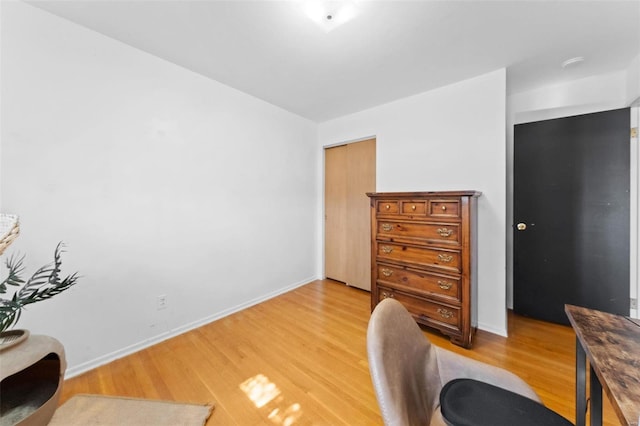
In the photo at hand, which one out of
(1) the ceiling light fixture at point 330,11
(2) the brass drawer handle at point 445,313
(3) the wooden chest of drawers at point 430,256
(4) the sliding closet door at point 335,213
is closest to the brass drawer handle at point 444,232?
(3) the wooden chest of drawers at point 430,256

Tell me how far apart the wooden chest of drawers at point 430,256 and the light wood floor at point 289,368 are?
11.4 inches

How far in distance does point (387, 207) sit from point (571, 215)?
5.62 ft

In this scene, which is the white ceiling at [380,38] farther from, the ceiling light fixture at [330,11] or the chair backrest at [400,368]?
the chair backrest at [400,368]

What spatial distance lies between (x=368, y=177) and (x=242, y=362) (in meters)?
2.51

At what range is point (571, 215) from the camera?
2209 millimetres

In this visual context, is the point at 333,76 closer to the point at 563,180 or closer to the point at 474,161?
the point at 474,161

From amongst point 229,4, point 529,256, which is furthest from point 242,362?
point 529,256

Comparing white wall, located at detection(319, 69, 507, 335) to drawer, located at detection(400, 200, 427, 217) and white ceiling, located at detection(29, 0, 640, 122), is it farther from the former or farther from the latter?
drawer, located at detection(400, 200, 427, 217)

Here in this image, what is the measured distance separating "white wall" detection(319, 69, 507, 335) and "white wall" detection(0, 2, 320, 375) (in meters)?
1.67

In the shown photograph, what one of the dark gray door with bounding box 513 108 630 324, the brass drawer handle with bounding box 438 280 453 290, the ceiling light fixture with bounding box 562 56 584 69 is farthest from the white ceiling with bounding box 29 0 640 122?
the brass drawer handle with bounding box 438 280 453 290

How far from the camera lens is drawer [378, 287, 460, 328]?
1974 mm

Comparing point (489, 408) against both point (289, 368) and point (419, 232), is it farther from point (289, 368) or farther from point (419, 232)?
point (419, 232)

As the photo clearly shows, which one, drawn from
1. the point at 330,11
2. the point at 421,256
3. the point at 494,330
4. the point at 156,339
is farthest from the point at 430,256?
the point at 156,339

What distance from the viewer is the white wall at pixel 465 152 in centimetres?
216
